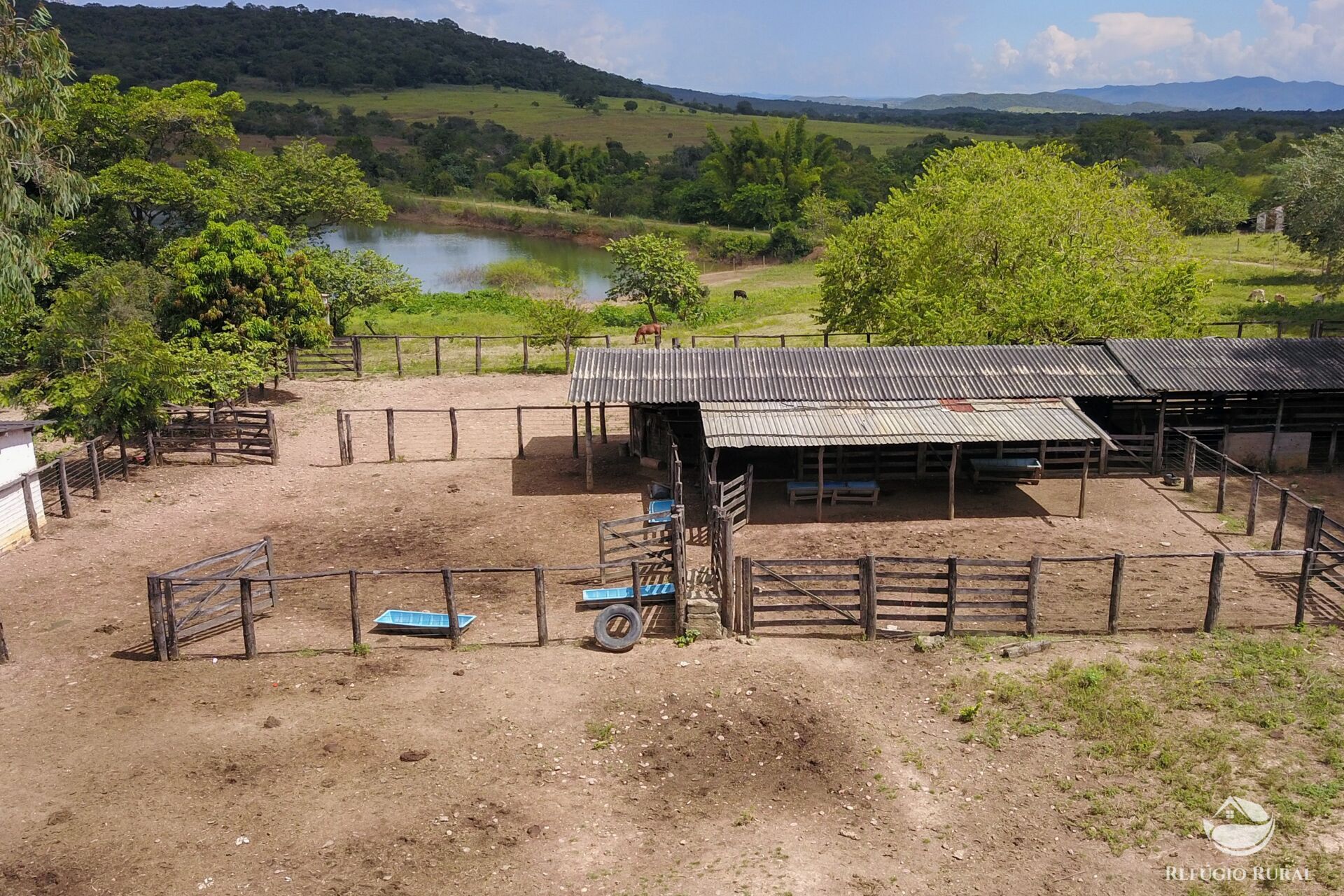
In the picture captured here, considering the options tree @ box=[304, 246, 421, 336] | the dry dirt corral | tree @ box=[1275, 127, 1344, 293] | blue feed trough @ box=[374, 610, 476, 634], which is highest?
tree @ box=[1275, 127, 1344, 293]

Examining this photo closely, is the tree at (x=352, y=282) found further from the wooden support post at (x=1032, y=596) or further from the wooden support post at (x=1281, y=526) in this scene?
the wooden support post at (x=1281, y=526)

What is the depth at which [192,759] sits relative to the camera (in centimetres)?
1073

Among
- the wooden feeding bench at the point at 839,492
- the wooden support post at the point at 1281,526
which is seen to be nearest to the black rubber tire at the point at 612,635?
the wooden feeding bench at the point at 839,492

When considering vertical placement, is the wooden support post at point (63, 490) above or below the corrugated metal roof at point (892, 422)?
below

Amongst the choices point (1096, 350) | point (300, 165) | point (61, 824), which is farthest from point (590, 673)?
point (300, 165)

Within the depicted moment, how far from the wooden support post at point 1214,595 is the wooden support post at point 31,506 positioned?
19.0 meters

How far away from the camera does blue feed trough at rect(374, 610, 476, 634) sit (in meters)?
13.8

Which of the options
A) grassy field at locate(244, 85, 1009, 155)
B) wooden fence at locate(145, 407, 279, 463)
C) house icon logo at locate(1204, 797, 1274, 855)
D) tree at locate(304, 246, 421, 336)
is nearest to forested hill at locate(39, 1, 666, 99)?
grassy field at locate(244, 85, 1009, 155)

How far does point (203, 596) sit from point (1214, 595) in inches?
547

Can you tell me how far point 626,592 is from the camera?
47.9 feet

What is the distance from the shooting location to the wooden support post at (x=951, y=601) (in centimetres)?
1328

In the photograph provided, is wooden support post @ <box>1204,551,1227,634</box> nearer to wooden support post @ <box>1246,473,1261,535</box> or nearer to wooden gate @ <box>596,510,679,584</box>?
wooden support post @ <box>1246,473,1261,535</box>

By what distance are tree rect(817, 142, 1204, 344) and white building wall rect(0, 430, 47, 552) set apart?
2051 cm

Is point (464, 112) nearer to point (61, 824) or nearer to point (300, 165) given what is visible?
point (300, 165)
